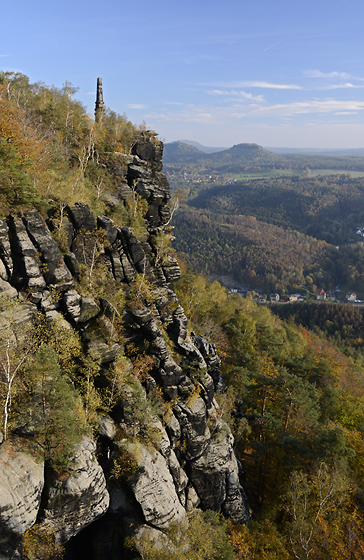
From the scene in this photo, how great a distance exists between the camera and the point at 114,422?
28.0 m

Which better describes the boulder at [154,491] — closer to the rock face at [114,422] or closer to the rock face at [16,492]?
the rock face at [114,422]

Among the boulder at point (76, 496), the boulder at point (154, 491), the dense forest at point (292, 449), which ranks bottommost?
the dense forest at point (292, 449)

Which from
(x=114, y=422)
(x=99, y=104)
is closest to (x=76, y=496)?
(x=114, y=422)

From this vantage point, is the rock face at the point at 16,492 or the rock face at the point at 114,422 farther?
the rock face at the point at 114,422

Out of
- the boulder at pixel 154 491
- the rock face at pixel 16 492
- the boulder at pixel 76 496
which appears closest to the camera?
the rock face at pixel 16 492

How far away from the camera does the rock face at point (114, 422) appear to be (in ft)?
69.8

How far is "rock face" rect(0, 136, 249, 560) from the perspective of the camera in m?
21.3

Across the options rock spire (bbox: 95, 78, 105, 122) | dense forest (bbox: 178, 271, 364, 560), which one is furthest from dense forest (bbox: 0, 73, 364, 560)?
rock spire (bbox: 95, 78, 105, 122)

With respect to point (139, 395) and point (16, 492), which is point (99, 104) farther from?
point (16, 492)

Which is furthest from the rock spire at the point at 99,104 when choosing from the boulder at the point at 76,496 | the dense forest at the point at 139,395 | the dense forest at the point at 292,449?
the boulder at the point at 76,496

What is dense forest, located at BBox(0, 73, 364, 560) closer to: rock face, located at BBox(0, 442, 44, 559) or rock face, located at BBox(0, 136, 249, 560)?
rock face, located at BBox(0, 136, 249, 560)

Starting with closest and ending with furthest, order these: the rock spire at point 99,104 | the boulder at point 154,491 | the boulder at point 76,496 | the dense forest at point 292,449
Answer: the boulder at point 76,496 → the boulder at point 154,491 → the dense forest at point 292,449 → the rock spire at point 99,104

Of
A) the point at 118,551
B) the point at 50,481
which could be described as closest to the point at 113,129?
the point at 50,481

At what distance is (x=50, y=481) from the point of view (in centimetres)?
2133
